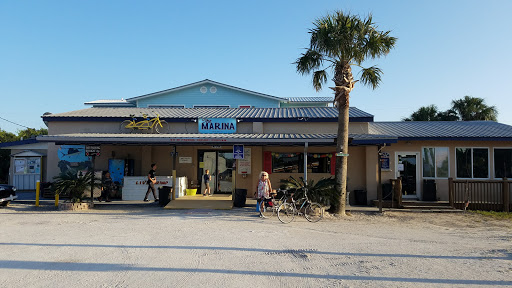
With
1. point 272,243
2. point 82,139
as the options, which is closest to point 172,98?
point 82,139

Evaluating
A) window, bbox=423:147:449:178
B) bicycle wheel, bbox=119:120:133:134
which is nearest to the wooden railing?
window, bbox=423:147:449:178

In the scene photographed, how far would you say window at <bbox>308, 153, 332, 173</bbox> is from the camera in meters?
17.1

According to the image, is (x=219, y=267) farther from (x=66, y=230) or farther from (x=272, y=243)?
(x=66, y=230)

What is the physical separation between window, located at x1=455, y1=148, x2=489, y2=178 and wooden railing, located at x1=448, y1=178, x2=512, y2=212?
3.44ft

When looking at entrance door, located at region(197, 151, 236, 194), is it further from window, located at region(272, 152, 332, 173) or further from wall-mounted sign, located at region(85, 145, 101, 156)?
wall-mounted sign, located at region(85, 145, 101, 156)

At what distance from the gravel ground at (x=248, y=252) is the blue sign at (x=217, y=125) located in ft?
18.9

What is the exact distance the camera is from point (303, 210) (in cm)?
1213

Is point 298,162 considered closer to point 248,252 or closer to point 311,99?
point 248,252

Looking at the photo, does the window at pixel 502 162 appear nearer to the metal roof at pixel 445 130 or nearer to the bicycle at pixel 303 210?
the metal roof at pixel 445 130

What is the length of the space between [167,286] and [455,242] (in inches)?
269

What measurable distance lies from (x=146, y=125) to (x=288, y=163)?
7.04 metres

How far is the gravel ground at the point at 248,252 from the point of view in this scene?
5.54 metres

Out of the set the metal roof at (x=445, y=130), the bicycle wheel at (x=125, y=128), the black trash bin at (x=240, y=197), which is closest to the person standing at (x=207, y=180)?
the black trash bin at (x=240, y=197)

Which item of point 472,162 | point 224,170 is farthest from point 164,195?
point 472,162
